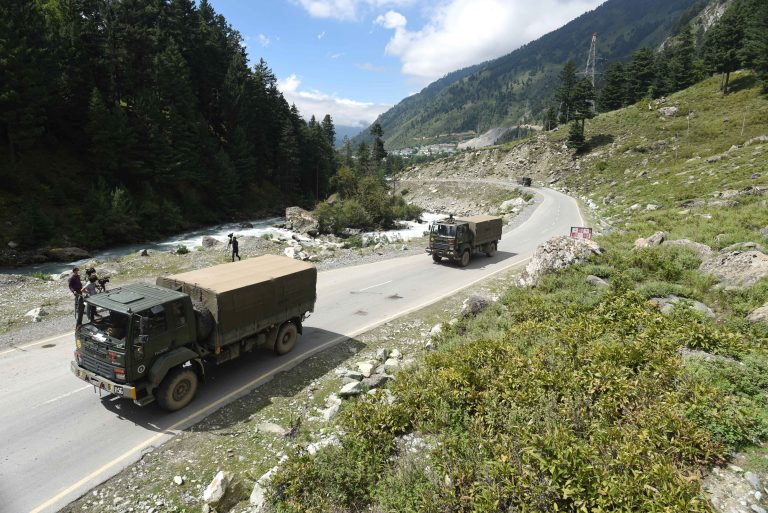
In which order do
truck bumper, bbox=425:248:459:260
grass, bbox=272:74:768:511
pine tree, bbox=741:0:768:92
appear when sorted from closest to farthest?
1. grass, bbox=272:74:768:511
2. truck bumper, bbox=425:248:459:260
3. pine tree, bbox=741:0:768:92

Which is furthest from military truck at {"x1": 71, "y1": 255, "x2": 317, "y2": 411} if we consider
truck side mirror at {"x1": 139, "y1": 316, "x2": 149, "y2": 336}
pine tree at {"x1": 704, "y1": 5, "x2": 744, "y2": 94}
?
pine tree at {"x1": 704, "y1": 5, "x2": 744, "y2": 94}

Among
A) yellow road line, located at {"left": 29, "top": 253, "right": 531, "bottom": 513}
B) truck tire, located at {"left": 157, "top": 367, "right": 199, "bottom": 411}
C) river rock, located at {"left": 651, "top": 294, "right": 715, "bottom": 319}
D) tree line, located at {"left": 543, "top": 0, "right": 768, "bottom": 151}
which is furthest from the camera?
tree line, located at {"left": 543, "top": 0, "right": 768, "bottom": 151}

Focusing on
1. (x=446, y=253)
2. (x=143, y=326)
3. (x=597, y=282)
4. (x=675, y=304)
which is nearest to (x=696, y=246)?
(x=597, y=282)

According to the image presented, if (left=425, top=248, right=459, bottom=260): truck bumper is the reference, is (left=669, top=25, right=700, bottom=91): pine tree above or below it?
above

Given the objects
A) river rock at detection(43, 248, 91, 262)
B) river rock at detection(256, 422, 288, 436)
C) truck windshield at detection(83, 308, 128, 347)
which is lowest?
river rock at detection(256, 422, 288, 436)

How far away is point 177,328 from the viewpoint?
970cm

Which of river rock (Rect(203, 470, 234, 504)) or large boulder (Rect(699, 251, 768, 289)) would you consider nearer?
river rock (Rect(203, 470, 234, 504))

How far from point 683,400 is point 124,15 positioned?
64155 millimetres

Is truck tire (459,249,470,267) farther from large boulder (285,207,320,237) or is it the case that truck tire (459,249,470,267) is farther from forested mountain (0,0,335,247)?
forested mountain (0,0,335,247)

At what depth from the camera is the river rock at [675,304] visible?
1071cm

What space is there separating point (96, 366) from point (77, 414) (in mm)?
1525

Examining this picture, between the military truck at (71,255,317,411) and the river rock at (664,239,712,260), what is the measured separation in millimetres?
15621

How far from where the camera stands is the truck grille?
8.98 m

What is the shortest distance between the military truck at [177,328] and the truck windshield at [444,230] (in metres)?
14.2
